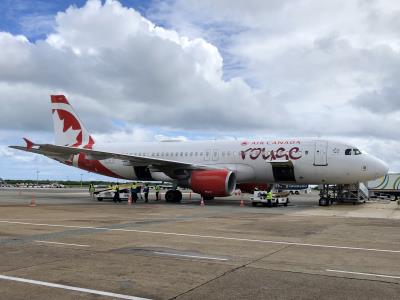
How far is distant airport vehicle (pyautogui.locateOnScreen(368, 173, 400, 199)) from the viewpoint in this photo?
43188 millimetres

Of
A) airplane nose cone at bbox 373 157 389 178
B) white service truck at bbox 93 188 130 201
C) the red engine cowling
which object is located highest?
airplane nose cone at bbox 373 157 389 178

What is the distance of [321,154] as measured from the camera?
25.8 m

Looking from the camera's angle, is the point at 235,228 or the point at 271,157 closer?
the point at 235,228

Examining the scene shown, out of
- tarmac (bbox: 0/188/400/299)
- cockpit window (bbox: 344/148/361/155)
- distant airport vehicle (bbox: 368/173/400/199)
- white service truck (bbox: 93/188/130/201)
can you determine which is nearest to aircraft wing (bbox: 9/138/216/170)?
white service truck (bbox: 93/188/130/201)

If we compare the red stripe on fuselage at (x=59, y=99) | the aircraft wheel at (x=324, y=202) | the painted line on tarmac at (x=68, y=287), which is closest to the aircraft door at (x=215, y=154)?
the aircraft wheel at (x=324, y=202)

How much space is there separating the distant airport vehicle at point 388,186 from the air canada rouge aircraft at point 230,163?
18.7 m

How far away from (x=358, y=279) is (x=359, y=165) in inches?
772

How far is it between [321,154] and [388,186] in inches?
844

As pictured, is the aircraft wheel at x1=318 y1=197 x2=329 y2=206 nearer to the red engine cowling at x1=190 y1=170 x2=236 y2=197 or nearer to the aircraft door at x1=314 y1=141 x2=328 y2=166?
the aircraft door at x1=314 y1=141 x2=328 y2=166

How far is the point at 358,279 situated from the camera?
22.1 feet

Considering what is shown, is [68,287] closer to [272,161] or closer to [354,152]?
[272,161]

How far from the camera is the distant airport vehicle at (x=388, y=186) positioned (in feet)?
142

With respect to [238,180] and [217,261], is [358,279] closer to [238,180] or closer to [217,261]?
[217,261]

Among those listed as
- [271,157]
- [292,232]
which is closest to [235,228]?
[292,232]
